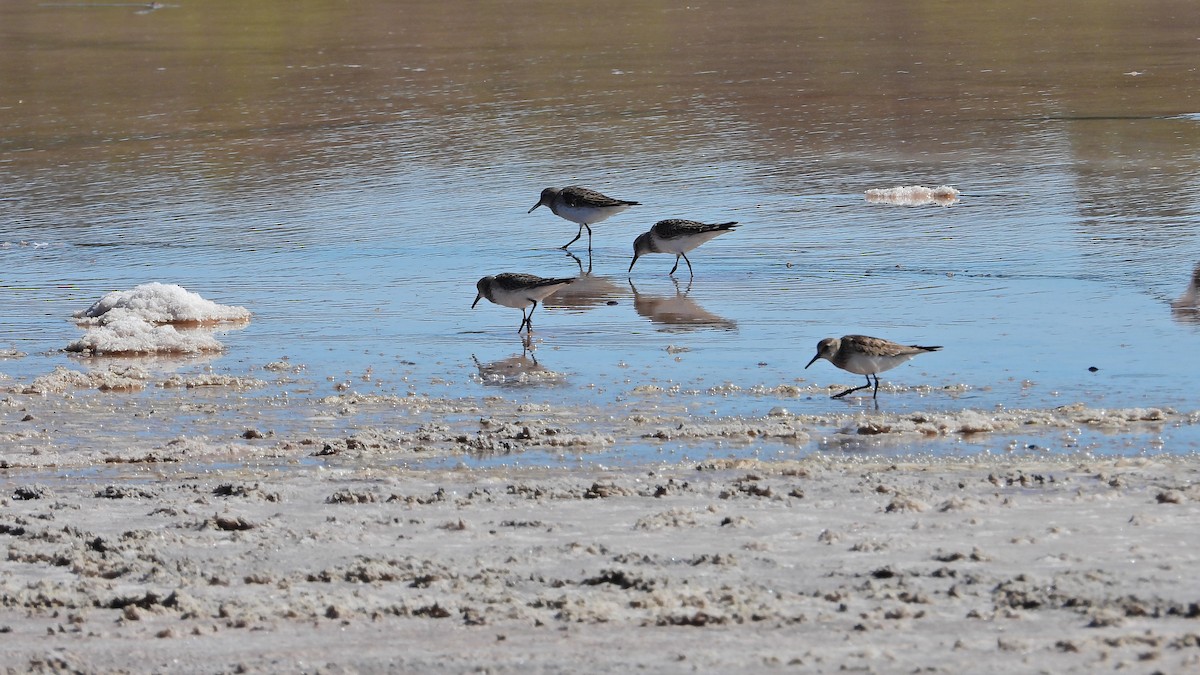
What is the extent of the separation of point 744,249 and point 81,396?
19.3 feet

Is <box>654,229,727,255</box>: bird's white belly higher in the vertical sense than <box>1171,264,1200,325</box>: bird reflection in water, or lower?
higher

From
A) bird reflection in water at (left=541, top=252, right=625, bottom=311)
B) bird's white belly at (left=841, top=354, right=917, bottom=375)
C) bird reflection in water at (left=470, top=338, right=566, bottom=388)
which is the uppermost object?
bird's white belly at (left=841, top=354, right=917, bottom=375)

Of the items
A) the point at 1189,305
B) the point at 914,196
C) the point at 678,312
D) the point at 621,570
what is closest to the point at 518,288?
the point at 678,312

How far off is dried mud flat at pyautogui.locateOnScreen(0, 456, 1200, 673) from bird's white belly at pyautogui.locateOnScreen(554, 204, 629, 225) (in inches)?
260

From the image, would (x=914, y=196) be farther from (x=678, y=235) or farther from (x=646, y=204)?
(x=678, y=235)

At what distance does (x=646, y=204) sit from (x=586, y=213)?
174 centimetres

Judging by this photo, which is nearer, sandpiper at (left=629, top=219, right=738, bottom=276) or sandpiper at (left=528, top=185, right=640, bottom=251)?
sandpiper at (left=629, top=219, right=738, bottom=276)

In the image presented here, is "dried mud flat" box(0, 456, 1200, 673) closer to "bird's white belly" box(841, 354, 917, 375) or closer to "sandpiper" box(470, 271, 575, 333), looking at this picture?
"bird's white belly" box(841, 354, 917, 375)

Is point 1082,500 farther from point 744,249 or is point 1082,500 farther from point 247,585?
point 744,249

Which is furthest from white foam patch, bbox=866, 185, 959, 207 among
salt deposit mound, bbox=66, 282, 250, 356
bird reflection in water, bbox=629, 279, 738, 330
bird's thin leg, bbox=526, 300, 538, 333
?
salt deposit mound, bbox=66, 282, 250, 356

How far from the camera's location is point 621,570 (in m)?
5.81

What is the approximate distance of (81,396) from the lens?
917cm

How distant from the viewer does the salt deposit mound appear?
10398mm

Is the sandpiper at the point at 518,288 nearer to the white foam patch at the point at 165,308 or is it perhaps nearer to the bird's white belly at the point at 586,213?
the white foam patch at the point at 165,308
